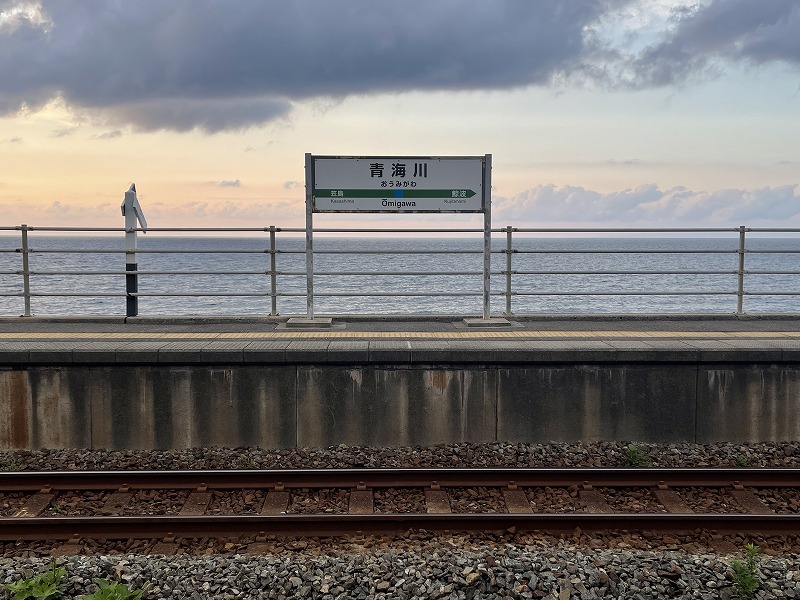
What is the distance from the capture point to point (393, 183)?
11.4m

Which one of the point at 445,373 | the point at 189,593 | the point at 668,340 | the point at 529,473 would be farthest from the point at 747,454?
the point at 189,593

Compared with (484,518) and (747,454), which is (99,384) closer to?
(484,518)

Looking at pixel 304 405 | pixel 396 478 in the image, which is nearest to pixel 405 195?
pixel 304 405

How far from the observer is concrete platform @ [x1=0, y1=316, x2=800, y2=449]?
8773mm

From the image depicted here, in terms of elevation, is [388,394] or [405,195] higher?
[405,195]

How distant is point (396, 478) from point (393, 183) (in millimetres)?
4932

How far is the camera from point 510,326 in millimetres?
11422

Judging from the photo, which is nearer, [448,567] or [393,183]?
[448,567]

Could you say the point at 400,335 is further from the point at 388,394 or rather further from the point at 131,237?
the point at 131,237

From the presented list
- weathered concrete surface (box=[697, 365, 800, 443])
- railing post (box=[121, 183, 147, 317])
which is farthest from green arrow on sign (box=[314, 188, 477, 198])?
weathered concrete surface (box=[697, 365, 800, 443])

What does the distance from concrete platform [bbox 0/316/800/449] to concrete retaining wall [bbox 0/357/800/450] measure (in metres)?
0.01

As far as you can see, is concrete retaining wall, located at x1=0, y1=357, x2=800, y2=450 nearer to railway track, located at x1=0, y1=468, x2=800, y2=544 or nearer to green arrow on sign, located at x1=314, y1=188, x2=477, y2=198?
railway track, located at x1=0, y1=468, x2=800, y2=544

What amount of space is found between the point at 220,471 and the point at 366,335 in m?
3.04

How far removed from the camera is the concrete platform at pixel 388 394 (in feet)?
28.8
